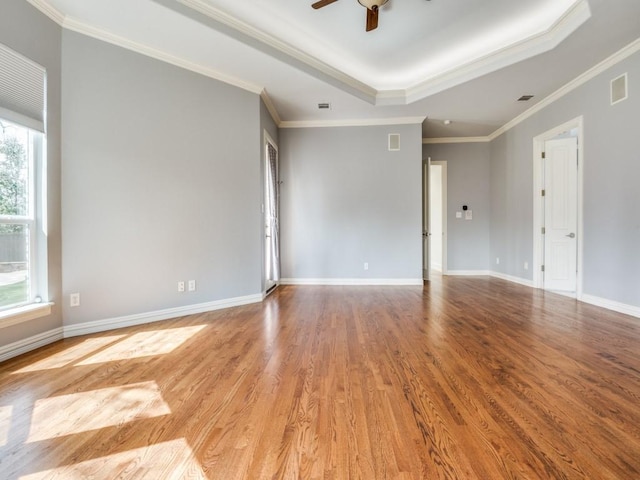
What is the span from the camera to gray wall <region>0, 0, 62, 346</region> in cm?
227

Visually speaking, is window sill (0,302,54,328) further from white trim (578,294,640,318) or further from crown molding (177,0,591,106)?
white trim (578,294,640,318)

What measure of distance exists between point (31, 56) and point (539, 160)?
650cm

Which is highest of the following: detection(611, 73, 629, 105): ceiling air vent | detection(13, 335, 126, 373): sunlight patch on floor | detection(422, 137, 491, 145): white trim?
detection(422, 137, 491, 145): white trim

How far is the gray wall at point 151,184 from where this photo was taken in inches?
105

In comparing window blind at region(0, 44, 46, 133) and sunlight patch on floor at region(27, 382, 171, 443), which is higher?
window blind at region(0, 44, 46, 133)

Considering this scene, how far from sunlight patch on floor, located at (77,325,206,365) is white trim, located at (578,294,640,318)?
4.67 metres

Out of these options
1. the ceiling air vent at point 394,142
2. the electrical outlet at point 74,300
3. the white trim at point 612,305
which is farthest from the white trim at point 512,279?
the electrical outlet at point 74,300

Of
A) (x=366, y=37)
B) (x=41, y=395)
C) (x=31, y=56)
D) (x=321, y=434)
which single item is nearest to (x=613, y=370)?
(x=321, y=434)

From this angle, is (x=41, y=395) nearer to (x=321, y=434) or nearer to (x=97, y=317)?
(x=97, y=317)

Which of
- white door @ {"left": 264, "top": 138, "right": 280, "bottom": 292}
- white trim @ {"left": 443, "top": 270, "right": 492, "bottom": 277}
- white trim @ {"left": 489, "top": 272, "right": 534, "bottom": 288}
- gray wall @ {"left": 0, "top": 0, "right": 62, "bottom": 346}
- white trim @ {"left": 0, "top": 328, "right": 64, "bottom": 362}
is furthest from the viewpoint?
white trim @ {"left": 443, "top": 270, "right": 492, "bottom": 277}

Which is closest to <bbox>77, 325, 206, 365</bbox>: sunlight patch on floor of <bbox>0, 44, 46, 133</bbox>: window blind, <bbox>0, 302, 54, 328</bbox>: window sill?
<bbox>0, 302, 54, 328</bbox>: window sill

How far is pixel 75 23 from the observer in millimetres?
2625

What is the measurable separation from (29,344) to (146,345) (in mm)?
886

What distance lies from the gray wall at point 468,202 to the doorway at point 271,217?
3.87 meters
